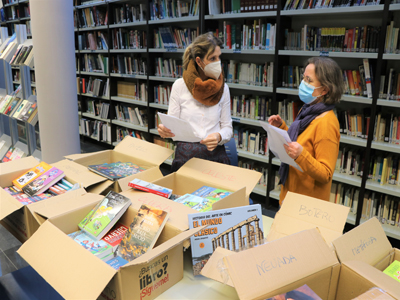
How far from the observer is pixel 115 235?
4.07 feet

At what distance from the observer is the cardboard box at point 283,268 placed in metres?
0.81

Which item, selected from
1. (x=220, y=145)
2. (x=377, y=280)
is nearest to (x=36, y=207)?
(x=220, y=145)

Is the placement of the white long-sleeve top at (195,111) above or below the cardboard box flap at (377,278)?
above

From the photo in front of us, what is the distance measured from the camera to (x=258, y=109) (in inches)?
136

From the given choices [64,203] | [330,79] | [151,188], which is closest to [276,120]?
[330,79]

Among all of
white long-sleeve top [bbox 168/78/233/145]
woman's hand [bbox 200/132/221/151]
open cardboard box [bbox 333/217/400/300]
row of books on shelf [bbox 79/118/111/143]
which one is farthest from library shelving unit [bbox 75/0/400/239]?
open cardboard box [bbox 333/217/400/300]

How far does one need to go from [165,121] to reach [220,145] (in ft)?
1.41

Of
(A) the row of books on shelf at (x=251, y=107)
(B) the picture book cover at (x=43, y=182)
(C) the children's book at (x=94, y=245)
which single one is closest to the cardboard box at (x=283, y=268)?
(C) the children's book at (x=94, y=245)

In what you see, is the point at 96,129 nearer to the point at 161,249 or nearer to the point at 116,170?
the point at 116,170

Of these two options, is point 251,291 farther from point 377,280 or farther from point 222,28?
point 222,28

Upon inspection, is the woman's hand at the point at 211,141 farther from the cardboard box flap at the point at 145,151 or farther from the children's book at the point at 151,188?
the children's book at the point at 151,188

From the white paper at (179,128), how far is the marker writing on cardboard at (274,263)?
911 millimetres

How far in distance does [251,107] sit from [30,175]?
2437 mm

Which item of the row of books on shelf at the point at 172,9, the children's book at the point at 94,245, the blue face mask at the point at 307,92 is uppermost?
the row of books on shelf at the point at 172,9
